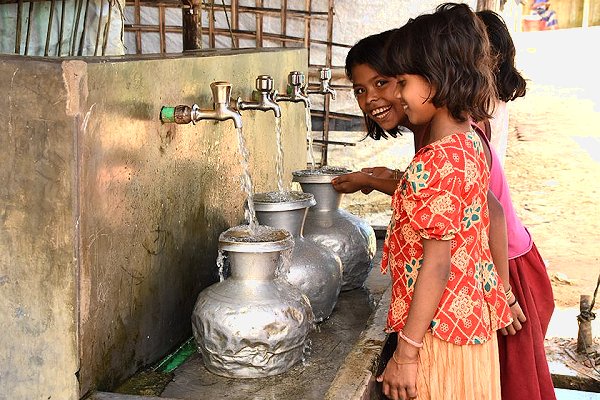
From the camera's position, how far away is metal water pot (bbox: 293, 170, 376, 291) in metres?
2.47

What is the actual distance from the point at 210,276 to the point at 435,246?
0.80 m

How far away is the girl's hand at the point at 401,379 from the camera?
1.87 m

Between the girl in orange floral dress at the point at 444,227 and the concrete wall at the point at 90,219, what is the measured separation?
22.1 inches

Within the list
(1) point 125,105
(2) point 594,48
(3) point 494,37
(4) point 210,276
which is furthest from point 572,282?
(2) point 594,48

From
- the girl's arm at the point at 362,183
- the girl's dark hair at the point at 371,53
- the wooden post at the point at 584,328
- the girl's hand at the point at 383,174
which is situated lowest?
the wooden post at the point at 584,328

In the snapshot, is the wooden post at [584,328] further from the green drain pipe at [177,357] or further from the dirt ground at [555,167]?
the green drain pipe at [177,357]

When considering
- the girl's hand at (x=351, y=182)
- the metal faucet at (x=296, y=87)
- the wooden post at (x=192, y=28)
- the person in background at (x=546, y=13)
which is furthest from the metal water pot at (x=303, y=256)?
the person in background at (x=546, y=13)

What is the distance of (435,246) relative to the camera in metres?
1.78

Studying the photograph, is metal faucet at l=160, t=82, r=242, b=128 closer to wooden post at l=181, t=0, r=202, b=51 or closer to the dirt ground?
wooden post at l=181, t=0, r=202, b=51

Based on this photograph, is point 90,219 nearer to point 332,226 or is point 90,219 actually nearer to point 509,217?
point 332,226

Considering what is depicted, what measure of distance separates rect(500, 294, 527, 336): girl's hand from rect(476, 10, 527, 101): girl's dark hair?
69cm

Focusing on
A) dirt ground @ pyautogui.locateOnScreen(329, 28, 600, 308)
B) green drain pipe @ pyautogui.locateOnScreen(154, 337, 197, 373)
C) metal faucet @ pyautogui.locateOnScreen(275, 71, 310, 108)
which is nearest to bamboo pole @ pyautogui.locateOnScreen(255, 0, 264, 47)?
dirt ground @ pyautogui.locateOnScreen(329, 28, 600, 308)

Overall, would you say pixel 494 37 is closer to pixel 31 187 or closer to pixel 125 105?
pixel 125 105

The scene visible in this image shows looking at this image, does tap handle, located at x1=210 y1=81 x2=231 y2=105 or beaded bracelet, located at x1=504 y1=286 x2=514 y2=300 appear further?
beaded bracelet, located at x1=504 y1=286 x2=514 y2=300
